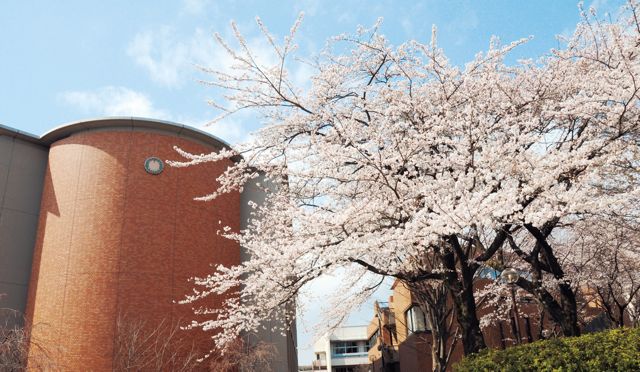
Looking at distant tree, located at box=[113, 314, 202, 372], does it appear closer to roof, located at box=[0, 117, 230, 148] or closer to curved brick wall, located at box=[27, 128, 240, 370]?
curved brick wall, located at box=[27, 128, 240, 370]

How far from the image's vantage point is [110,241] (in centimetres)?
2072

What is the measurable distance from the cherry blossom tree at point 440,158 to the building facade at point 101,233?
11.4 metres

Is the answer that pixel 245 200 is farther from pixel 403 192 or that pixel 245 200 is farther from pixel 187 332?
pixel 403 192

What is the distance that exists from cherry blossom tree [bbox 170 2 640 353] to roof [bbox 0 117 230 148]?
13.3m

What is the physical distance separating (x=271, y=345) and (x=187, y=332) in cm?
364

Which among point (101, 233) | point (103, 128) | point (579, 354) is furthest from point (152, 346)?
point (579, 354)

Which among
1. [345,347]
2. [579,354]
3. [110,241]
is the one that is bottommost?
[579,354]

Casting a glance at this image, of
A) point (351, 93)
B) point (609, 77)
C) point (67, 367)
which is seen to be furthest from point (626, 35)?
point (67, 367)

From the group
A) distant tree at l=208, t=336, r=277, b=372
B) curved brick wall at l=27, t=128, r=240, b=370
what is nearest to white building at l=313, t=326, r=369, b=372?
distant tree at l=208, t=336, r=277, b=372

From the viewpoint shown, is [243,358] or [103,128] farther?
[103,128]

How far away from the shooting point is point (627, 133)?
9516 mm

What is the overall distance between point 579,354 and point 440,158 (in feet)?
12.9

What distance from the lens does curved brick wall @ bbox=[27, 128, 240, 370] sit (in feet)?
64.8

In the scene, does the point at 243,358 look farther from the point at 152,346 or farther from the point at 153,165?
the point at 153,165
